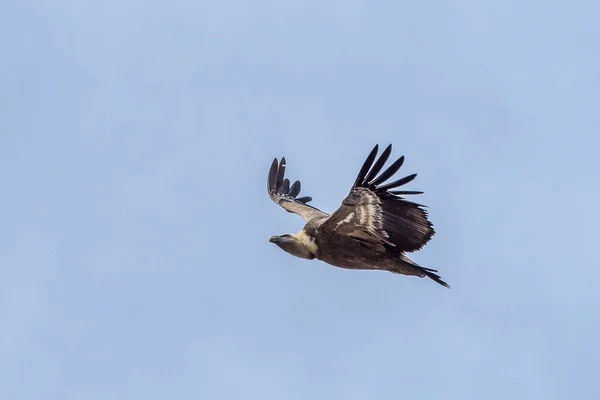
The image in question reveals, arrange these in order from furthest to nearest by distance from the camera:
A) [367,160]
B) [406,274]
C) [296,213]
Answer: [296,213]
[406,274]
[367,160]

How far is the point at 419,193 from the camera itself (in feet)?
82.4

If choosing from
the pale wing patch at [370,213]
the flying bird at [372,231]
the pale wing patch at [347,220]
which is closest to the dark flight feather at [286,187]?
the flying bird at [372,231]

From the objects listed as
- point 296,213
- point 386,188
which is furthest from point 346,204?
point 296,213

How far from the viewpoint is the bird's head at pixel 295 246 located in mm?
27375

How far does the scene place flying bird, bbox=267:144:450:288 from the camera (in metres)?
25.3

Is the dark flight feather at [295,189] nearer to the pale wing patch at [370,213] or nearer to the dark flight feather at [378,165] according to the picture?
the pale wing patch at [370,213]

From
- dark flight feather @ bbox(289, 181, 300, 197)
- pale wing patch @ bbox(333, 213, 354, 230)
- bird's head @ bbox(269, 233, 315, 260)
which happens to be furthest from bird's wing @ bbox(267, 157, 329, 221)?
pale wing patch @ bbox(333, 213, 354, 230)

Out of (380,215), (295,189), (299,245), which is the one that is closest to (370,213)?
(380,215)

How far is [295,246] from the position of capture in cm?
2741

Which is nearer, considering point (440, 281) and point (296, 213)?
point (440, 281)

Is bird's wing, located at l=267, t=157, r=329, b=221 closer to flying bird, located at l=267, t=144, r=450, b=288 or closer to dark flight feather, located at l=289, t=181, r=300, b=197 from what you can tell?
dark flight feather, located at l=289, t=181, r=300, b=197

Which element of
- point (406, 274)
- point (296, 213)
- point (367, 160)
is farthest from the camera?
point (296, 213)

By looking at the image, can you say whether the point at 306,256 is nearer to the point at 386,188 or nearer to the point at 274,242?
the point at 274,242

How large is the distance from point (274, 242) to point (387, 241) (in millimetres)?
2648
